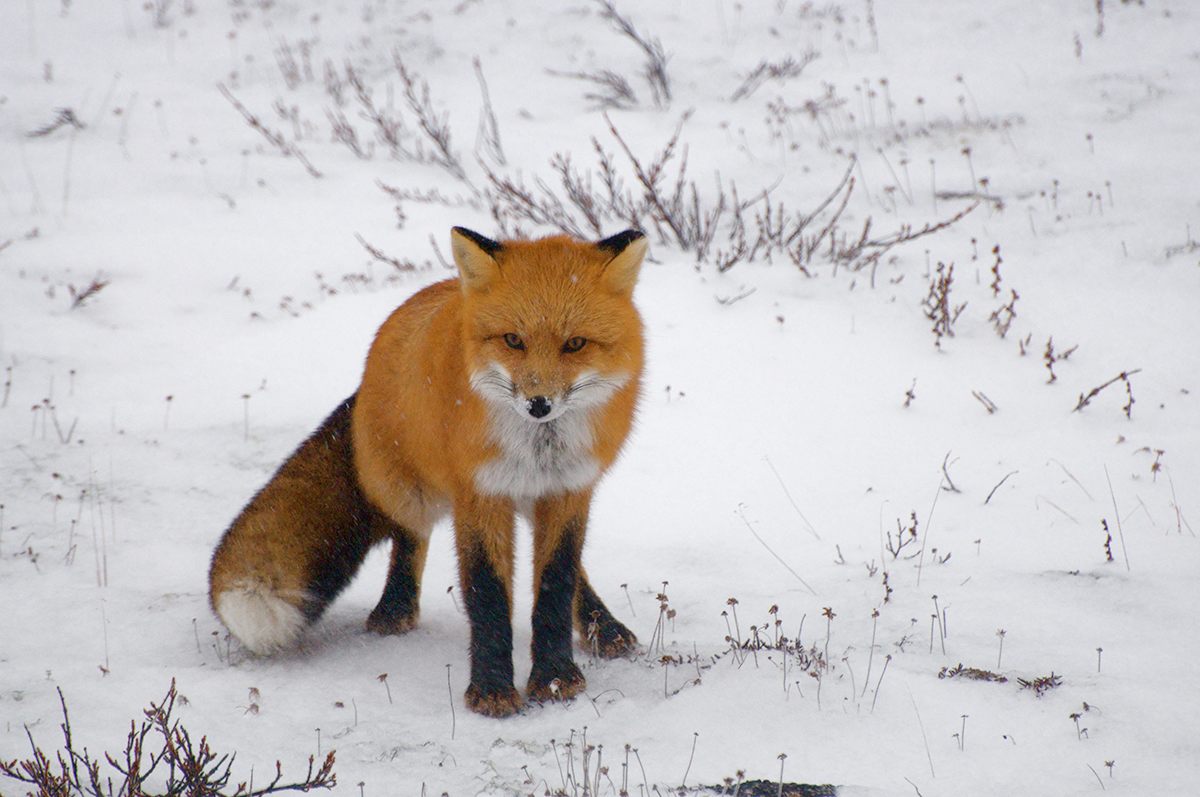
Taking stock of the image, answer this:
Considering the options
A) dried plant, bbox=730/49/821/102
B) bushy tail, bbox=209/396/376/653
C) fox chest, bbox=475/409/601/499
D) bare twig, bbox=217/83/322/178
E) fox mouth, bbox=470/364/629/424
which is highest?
dried plant, bbox=730/49/821/102

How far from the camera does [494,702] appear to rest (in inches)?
113

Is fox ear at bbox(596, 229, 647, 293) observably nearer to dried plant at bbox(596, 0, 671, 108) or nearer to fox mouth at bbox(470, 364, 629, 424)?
fox mouth at bbox(470, 364, 629, 424)

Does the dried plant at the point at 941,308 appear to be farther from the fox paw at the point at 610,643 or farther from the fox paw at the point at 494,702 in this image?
the fox paw at the point at 494,702

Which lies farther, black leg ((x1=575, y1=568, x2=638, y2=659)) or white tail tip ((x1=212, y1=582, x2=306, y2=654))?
black leg ((x1=575, y1=568, x2=638, y2=659))

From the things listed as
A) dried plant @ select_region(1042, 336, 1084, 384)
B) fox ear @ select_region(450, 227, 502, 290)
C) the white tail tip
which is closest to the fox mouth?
fox ear @ select_region(450, 227, 502, 290)

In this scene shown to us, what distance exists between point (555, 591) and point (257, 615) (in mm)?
1120

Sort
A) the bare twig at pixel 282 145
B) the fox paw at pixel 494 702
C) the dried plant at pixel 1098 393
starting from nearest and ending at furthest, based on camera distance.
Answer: the fox paw at pixel 494 702
the dried plant at pixel 1098 393
the bare twig at pixel 282 145

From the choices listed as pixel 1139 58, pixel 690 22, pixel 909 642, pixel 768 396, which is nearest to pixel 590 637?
pixel 909 642

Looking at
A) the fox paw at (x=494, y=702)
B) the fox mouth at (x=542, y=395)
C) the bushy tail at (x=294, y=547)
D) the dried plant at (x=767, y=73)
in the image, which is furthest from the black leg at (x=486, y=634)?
the dried plant at (x=767, y=73)

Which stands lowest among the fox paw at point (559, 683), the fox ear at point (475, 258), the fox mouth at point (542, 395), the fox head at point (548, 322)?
the fox paw at point (559, 683)

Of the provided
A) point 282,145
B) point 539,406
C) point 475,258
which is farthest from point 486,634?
point 282,145

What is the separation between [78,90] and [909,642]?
455 inches

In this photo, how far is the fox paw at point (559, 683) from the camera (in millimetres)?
2955

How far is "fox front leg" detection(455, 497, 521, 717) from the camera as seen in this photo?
2881mm
